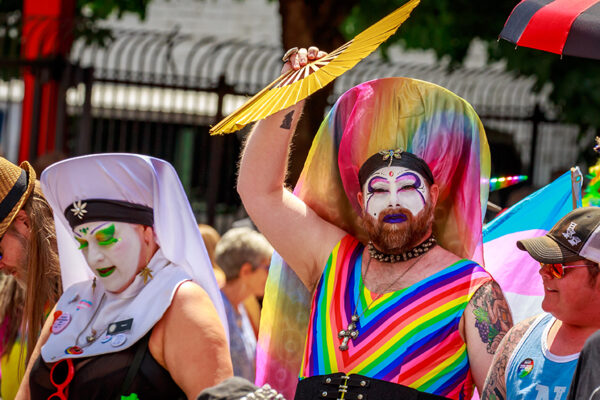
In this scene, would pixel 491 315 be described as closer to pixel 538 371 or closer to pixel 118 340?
pixel 538 371

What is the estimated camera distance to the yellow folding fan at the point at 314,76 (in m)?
3.52

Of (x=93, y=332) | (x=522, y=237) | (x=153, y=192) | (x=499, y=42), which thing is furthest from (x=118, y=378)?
(x=499, y=42)

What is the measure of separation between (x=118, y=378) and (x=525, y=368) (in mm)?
1353

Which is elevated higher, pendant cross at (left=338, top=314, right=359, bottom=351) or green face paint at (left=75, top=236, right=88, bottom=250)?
green face paint at (left=75, top=236, right=88, bottom=250)

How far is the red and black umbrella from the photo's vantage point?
3.63 metres

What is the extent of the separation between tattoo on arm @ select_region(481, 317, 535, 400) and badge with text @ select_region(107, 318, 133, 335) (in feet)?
4.04

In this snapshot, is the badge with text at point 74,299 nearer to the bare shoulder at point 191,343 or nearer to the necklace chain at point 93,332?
the necklace chain at point 93,332

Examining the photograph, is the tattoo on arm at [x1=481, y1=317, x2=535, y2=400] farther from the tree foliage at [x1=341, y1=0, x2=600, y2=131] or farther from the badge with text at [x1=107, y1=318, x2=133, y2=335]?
the tree foliage at [x1=341, y1=0, x2=600, y2=131]

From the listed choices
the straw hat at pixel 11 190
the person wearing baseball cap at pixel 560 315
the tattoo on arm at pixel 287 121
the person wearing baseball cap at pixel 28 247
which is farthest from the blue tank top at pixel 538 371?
the straw hat at pixel 11 190

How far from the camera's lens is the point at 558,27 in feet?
12.1

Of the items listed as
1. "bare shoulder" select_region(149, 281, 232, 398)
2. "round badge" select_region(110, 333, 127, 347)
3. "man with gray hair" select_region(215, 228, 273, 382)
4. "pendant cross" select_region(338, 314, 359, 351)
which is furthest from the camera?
"man with gray hair" select_region(215, 228, 273, 382)

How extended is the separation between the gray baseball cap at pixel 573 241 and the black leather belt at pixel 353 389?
64 centimetres

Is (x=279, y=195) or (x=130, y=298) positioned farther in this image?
(x=279, y=195)

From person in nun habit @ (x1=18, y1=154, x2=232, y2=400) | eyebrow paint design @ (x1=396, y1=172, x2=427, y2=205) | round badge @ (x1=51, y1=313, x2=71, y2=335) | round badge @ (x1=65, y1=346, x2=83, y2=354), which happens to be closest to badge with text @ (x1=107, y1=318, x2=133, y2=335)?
person in nun habit @ (x1=18, y1=154, x2=232, y2=400)
